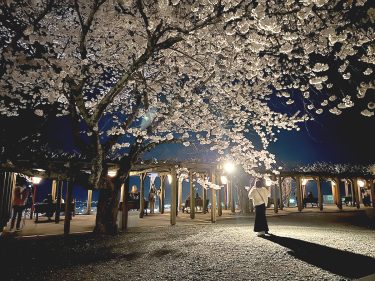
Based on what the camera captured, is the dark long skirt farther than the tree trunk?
No

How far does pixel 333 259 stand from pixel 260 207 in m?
3.72

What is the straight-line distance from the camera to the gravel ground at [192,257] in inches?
207

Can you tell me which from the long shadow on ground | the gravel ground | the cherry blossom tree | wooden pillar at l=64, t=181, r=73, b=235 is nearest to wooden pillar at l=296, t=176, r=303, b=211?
the cherry blossom tree

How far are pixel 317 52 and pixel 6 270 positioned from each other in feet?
37.9

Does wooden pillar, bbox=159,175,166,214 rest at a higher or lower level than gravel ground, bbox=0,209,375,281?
higher

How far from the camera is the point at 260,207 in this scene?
9.77 meters

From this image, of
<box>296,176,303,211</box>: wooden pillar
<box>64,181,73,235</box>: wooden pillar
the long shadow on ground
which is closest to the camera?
the long shadow on ground

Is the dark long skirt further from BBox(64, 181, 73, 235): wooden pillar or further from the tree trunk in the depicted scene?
BBox(64, 181, 73, 235): wooden pillar

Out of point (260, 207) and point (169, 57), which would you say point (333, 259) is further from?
point (169, 57)

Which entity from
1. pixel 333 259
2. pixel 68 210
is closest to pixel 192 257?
pixel 333 259

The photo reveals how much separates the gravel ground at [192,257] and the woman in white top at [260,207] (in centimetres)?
40

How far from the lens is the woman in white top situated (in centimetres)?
965

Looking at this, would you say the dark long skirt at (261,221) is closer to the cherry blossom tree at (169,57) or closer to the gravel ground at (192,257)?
the gravel ground at (192,257)

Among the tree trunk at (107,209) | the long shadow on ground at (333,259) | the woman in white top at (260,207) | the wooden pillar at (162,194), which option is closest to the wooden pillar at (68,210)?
the tree trunk at (107,209)
